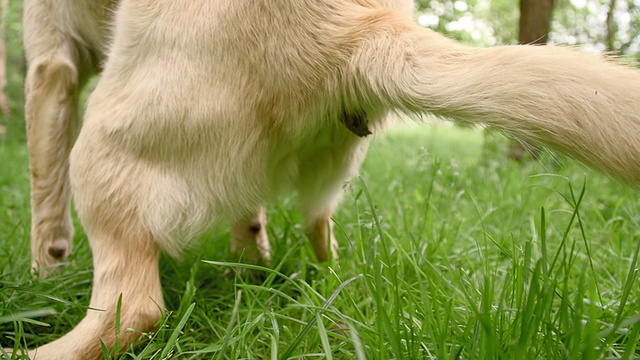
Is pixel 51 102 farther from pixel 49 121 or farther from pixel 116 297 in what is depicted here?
pixel 116 297

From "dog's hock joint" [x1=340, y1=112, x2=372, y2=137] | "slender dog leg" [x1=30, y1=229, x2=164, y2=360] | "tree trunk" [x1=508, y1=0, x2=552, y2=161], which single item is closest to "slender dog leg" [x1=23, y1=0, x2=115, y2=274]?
"slender dog leg" [x1=30, y1=229, x2=164, y2=360]

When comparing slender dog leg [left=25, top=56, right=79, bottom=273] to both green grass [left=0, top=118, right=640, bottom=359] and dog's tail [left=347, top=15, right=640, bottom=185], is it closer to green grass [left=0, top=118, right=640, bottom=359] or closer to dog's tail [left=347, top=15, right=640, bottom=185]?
green grass [left=0, top=118, right=640, bottom=359]

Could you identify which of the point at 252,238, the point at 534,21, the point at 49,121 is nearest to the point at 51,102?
the point at 49,121

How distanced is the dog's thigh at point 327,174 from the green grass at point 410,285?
10 centimetres

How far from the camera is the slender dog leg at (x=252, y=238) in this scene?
2.20 metres

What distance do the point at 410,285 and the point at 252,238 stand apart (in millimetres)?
917

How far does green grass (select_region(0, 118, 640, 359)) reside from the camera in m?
1.16

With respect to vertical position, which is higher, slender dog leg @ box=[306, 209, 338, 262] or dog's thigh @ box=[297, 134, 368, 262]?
dog's thigh @ box=[297, 134, 368, 262]

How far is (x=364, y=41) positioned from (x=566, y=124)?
535 mm

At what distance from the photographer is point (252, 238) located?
2357mm

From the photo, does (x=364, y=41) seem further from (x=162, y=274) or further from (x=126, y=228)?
(x=162, y=274)

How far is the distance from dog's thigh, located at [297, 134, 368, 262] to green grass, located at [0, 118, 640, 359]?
10 cm

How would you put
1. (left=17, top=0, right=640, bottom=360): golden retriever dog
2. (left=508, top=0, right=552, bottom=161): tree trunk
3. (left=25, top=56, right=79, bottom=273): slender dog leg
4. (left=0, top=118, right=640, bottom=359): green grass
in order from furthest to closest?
1. (left=508, top=0, right=552, bottom=161): tree trunk
2. (left=25, top=56, right=79, bottom=273): slender dog leg
3. (left=17, top=0, right=640, bottom=360): golden retriever dog
4. (left=0, top=118, right=640, bottom=359): green grass

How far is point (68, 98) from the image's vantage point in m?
2.16
